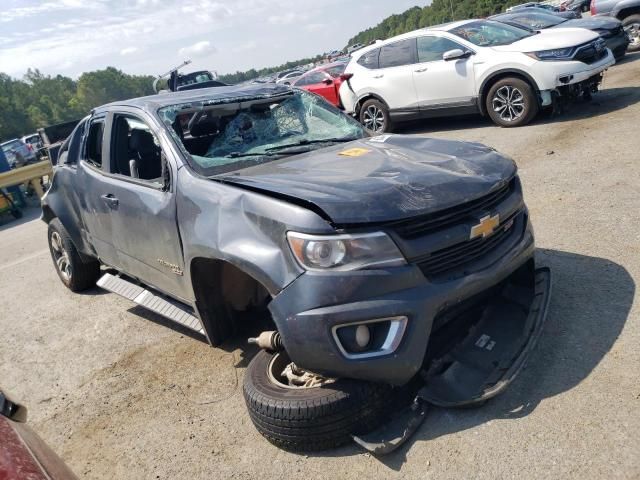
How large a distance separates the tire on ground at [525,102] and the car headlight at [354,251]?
22.4 ft

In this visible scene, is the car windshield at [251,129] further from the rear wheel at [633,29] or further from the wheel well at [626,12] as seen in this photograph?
the rear wheel at [633,29]

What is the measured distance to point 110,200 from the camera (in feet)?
13.1

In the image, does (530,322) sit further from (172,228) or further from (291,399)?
(172,228)

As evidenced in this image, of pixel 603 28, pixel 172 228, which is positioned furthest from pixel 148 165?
pixel 603 28

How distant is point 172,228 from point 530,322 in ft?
7.03

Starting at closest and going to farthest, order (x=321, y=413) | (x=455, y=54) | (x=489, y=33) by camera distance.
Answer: (x=321, y=413) < (x=455, y=54) < (x=489, y=33)

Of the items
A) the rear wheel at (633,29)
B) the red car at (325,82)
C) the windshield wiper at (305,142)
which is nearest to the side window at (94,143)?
the windshield wiper at (305,142)

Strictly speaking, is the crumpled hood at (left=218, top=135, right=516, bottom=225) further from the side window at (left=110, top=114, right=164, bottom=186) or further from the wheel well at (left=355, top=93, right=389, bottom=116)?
the wheel well at (left=355, top=93, right=389, bottom=116)

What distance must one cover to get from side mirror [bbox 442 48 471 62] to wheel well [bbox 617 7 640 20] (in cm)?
618

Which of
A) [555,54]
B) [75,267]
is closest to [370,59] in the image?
[555,54]

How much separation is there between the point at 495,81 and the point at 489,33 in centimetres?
104

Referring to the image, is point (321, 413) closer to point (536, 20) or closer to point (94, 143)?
point (94, 143)

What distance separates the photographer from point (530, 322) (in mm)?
2885

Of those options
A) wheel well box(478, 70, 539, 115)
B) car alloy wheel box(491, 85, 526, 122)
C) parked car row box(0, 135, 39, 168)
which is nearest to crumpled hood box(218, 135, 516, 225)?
wheel well box(478, 70, 539, 115)
